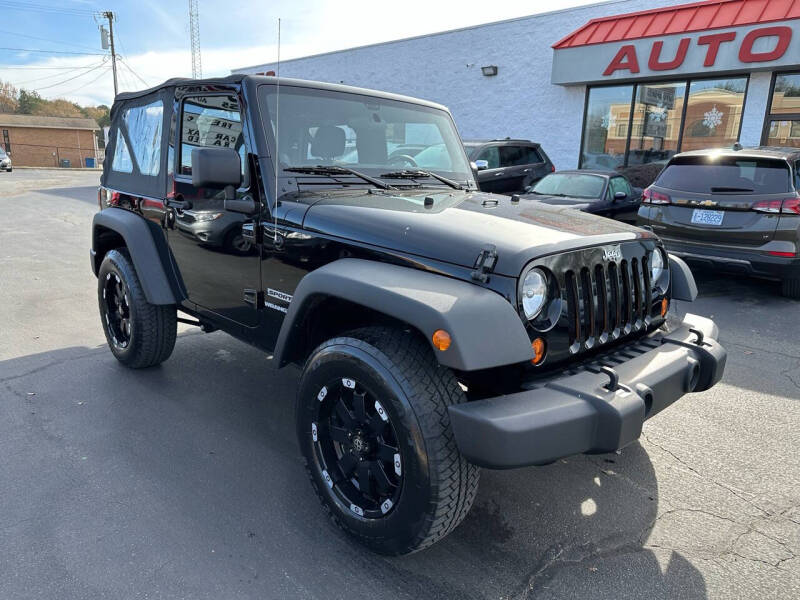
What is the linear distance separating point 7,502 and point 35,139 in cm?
6849

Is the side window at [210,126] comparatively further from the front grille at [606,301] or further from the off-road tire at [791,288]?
the off-road tire at [791,288]

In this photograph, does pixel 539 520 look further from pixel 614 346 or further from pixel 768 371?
pixel 768 371

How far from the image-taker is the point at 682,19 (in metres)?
12.2

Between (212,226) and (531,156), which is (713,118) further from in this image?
(212,226)

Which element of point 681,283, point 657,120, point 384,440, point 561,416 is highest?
point 657,120

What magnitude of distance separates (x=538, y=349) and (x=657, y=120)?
43.2ft

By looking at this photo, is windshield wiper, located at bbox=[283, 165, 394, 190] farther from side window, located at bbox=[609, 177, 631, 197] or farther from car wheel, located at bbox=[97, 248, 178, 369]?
side window, located at bbox=[609, 177, 631, 197]

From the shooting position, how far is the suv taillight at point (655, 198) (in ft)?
22.5

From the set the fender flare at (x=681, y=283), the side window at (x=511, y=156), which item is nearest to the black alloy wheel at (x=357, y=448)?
the fender flare at (x=681, y=283)

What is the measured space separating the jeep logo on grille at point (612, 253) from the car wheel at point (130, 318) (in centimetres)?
298

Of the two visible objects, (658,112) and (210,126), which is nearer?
(210,126)

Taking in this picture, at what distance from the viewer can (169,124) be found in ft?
12.1

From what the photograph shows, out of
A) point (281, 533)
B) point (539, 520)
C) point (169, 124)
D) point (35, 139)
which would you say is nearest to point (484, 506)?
point (539, 520)

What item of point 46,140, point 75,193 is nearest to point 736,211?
point 75,193
